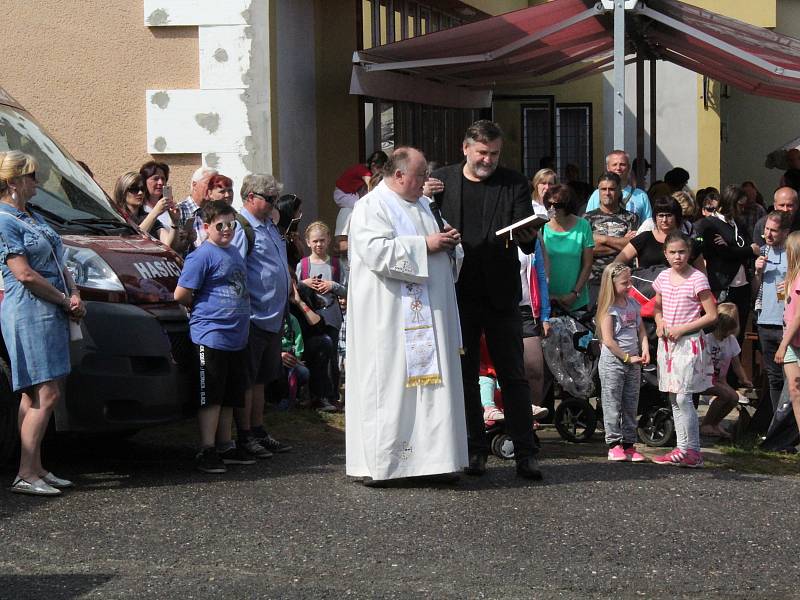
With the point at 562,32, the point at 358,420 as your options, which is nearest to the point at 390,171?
the point at 358,420

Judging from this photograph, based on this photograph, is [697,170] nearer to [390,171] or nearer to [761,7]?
[761,7]

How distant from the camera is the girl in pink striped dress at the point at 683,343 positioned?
8844 mm

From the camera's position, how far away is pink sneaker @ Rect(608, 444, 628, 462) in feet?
29.5

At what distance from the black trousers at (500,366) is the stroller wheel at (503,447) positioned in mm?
483

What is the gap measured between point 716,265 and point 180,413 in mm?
5365

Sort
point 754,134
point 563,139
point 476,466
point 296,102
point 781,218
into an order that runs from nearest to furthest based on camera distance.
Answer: point 476,466 → point 781,218 → point 296,102 → point 563,139 → point 754,134

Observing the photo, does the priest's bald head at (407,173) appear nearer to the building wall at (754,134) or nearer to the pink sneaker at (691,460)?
the pink sneaker at (691,460)

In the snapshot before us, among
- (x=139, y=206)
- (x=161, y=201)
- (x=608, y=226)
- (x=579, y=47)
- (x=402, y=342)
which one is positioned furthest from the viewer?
(x=579, y=47)

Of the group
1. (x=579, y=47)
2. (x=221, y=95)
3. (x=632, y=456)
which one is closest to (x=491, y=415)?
(x=632, y=456)

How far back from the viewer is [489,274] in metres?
8.18

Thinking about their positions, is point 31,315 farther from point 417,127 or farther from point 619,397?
point 417,127

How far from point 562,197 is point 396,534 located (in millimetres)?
4377

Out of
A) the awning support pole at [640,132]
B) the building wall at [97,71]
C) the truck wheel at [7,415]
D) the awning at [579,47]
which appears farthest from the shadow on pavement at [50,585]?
the awning support pole at [640,132]

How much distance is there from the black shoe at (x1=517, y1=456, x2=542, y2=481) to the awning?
5851 millimetres
